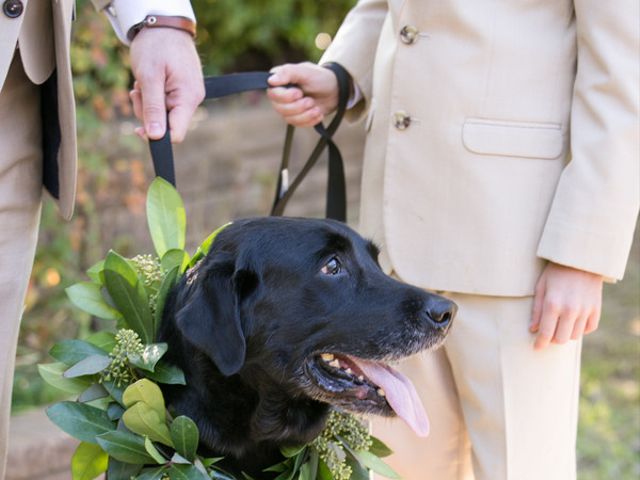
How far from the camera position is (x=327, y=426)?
2449 millimetres

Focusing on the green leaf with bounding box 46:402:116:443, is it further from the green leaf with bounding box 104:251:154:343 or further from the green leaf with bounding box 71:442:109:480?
the green leaf with bounding box 104:251:154:343

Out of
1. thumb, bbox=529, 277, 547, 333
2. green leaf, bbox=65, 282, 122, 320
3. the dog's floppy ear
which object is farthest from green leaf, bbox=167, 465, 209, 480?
thumb, bbox=529, 277, 547, 333

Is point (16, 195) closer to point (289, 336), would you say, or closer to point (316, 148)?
point (289, 336)

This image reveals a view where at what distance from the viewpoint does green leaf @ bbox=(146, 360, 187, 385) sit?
2.27 metres

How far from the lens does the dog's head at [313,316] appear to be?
7.48 ft

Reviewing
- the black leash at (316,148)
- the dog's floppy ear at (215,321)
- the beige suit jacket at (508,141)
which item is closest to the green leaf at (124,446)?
the dog's floppy ear at (215,321)

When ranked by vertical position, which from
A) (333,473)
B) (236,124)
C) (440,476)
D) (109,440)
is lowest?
(236,124)

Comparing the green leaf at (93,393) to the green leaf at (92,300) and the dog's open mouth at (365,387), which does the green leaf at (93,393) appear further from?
the dog's open mouth at (365,387)

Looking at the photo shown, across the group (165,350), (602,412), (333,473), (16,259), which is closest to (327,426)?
(333,473)

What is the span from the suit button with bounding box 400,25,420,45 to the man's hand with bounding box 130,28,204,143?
515 millimetres

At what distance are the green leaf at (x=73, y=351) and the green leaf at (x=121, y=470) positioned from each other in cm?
25

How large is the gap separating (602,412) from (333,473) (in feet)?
9.64

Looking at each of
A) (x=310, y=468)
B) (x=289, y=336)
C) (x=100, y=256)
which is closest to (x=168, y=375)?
(x=289, y=336)

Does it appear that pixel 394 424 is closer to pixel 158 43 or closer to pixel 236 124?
pixel 158 43
